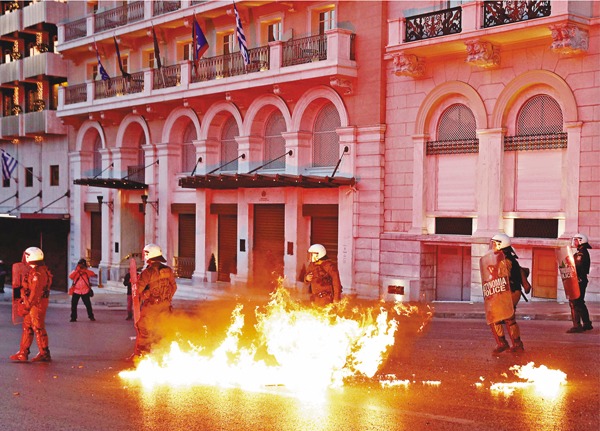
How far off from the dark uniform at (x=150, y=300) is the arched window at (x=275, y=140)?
16.2 metres

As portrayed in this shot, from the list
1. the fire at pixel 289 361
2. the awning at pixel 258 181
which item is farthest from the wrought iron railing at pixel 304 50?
the fire at pixel 289 361

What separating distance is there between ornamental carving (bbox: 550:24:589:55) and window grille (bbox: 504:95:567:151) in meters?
1.50

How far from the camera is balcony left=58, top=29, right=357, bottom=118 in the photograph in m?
24.8

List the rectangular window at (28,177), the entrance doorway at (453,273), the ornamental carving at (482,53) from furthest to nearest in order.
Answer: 1. the rectangular window at (28,177)
2. the entrance doorway at (453,273)
3. the ornamental carving at (482,53)

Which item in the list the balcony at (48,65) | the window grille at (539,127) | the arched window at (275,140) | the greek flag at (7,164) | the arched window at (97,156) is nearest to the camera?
the window grille at (539,127)

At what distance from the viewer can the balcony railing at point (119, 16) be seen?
3312cm

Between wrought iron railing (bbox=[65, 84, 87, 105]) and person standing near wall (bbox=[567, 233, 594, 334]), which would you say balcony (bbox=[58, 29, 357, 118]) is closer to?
wrought iron railing (bbox=[65, 84, 87, 105])

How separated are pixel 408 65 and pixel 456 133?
7.14ft

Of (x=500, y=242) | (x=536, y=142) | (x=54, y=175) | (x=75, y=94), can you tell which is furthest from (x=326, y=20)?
(x=54, y=175)

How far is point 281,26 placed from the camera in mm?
28156

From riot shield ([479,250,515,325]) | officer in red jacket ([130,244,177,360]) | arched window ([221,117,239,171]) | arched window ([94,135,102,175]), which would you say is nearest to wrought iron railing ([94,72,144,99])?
arched window ([94,135,102,175])

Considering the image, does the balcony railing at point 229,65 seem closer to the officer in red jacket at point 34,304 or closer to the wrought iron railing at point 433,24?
the wrought iron railing at point 433,24

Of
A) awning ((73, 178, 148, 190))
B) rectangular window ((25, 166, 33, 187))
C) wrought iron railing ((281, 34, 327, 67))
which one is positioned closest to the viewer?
wrought iron railing ((281, 34, 327, 67))

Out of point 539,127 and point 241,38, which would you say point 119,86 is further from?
point 539,127
